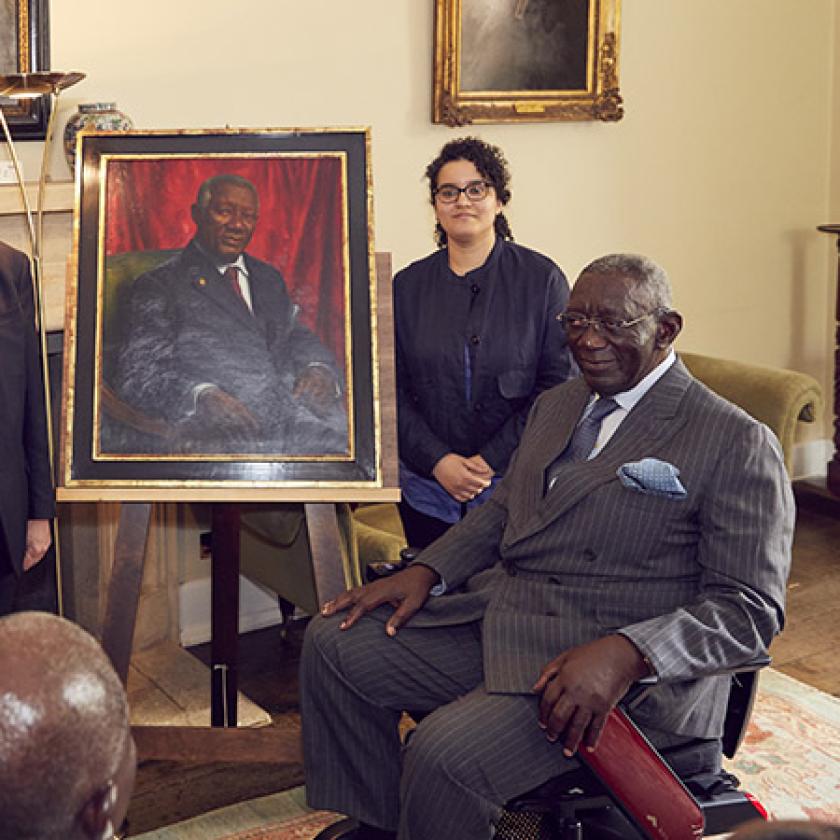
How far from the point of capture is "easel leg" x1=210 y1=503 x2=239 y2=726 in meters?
3.50

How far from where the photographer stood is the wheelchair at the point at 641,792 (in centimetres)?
246

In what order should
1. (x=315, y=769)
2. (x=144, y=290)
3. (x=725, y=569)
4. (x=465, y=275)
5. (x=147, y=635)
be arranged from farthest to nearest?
(x=147, y=635) < (x=465, y=275) < (x=144, y=290) < (x=315, y=769) < (x=725, y=569)

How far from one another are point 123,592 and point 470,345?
109 cm

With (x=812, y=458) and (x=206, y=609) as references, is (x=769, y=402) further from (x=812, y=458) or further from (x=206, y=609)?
(x=206, y=609)

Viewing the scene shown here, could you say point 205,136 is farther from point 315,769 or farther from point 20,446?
point 315,769

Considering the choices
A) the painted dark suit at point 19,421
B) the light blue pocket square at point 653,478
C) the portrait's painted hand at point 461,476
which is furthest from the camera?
the portrait's painted hand at point 461,476

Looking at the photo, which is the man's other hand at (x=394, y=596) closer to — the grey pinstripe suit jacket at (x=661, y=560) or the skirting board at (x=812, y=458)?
the grey pinstripe suit jacket at (x=661, y=560)

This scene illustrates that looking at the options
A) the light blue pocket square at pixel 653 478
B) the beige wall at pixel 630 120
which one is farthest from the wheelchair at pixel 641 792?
the beige wall at pixel 630 120

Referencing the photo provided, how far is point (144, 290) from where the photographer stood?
3277mm

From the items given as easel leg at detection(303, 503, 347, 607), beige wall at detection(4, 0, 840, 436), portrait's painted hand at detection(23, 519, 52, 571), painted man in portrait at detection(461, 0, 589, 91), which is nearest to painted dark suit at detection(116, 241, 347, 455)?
easel leg at detection(303, 503, 347, 607)

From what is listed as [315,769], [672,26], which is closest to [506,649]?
[315,769]

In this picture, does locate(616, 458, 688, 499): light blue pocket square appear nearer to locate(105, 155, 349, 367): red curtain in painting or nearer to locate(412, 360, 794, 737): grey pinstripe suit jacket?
locate(412, 360, 794, 737): grey pinstripe suit jacket

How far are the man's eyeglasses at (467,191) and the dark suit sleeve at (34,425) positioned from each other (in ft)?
3.61

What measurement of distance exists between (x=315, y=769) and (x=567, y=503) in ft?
2.64
